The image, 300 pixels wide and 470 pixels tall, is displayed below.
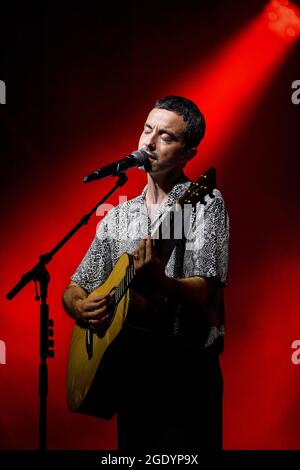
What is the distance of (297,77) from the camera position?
389 centimetres

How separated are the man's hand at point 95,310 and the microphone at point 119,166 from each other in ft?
1.51

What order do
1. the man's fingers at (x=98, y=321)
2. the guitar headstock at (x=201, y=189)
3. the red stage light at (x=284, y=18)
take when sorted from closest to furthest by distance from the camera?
the guitar headstock at (x=201, y=189) < the man's fingers at (x=98, y=321) < the red stage light at (x=284, y=18)

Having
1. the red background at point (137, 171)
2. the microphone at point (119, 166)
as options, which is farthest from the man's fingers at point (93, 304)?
the red background at point (137, 171)

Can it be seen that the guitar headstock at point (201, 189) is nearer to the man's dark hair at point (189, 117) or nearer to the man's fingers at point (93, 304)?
the man's dark hair at point (189, 117)

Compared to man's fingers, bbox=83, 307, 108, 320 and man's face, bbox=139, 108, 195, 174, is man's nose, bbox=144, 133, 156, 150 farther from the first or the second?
man's fingers, bbox=83, 307, 108, 320

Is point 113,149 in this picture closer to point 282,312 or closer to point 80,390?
point 282,312

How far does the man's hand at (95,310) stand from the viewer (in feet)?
8.59

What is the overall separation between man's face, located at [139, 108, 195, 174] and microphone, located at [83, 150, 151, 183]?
0.06 m

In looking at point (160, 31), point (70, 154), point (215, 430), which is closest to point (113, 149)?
point (70, 154)

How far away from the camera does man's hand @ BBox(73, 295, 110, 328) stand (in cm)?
262

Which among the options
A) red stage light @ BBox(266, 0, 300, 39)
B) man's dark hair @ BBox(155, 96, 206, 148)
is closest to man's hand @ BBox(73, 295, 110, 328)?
man's dark hair @ BBox(155, 96, 206, 148)

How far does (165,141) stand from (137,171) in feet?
4.20

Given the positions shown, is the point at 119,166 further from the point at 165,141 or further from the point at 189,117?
the point at 189,117
